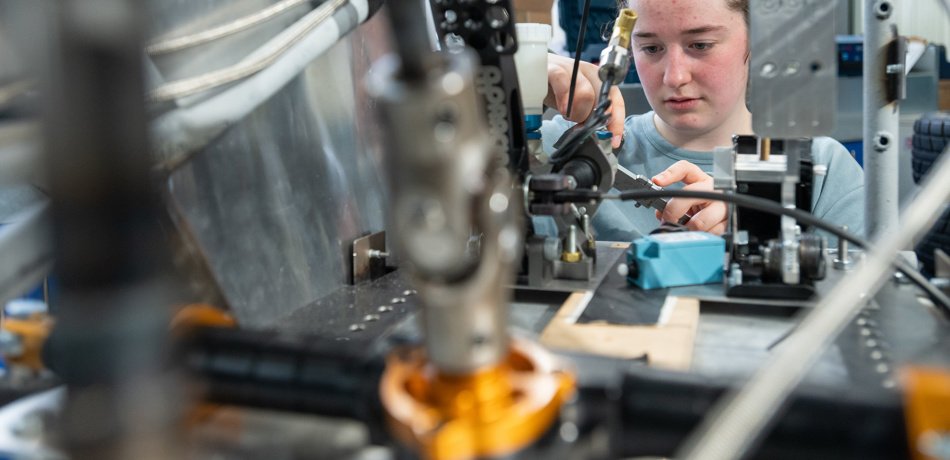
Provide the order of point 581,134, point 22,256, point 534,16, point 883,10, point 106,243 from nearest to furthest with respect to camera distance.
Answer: point 106,243 → point 22,256 → point 581,134 → point 883,10 → point 534,16

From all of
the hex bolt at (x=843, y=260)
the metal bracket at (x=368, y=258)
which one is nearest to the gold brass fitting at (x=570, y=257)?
the metal bracket at (x=368, y=258)

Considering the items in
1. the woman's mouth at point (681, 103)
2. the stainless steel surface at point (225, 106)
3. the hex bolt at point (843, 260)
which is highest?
the stainless steel surface at point (225, 106)

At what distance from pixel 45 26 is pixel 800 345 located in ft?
1.14

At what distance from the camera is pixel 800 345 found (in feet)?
1.07

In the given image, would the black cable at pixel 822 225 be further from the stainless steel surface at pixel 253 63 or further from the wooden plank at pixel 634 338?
the stainless steel surface at pixel 253 63

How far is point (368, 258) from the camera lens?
2.88 feet

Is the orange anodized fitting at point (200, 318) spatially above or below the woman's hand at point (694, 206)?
above

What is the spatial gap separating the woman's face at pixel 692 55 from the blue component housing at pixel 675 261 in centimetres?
79

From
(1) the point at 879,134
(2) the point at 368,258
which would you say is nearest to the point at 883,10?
(1) the point at 879,134

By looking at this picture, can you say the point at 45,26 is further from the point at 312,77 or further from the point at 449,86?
the point at 312,77

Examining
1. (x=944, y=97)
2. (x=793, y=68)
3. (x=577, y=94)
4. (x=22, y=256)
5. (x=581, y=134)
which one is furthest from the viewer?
(x=944, y=97)

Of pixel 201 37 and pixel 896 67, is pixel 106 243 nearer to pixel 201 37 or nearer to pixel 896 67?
pixel 201 37

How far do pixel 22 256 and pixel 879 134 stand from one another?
114 centimetres

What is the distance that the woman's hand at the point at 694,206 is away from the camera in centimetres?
129
